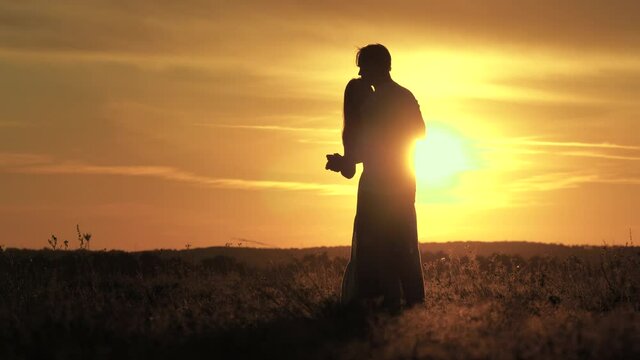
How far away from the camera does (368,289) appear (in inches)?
406

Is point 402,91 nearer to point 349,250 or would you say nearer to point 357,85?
point 357,85

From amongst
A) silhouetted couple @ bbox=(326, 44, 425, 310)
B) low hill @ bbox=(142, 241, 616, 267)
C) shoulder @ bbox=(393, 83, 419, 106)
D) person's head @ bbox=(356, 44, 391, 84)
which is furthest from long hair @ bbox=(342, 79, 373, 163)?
low hill @ bbox=(142, 241, 616, 267)

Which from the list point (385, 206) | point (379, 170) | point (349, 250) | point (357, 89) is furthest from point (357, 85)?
point (349, 250)

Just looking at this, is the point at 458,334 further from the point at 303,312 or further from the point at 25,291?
the point at 25,291

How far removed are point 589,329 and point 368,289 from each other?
3.11m

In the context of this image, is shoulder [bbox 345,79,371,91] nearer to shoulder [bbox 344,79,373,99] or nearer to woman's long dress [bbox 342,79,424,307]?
shoulder [bbox 344,79,373,99]

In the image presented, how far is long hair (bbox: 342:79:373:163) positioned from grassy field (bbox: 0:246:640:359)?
1.68 meters

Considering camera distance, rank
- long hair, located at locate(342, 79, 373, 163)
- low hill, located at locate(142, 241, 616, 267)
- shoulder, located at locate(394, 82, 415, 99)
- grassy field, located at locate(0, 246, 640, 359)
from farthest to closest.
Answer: low hill, located at locate(142, 241, 616, 267)
shoulder, located at locate(394, 82, 415, 99)
long hair, located at locate(342, 79, 373, 163)
grassy field, located at locate(0, 246, 640, 359)

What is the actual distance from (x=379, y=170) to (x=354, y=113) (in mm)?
685

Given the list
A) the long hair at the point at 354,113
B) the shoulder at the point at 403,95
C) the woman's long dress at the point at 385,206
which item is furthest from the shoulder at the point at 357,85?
the shoulder at the point at 403,95

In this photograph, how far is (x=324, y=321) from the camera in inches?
352

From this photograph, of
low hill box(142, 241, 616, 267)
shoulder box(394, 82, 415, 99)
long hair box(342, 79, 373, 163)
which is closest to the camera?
→ long hair box(342, 79, 373, 163)

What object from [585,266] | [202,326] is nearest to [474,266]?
[585,266]

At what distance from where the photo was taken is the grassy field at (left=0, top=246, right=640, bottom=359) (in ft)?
24.5
